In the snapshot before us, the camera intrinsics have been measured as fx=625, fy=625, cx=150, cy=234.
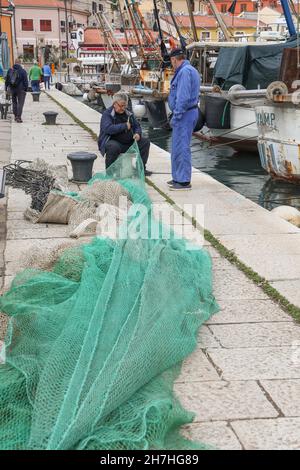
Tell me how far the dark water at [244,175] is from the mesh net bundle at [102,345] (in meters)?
6.57

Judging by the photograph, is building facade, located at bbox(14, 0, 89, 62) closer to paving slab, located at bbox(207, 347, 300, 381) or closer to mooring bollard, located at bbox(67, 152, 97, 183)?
mooring bollard, located at bbox(67, 152, 97, 183)

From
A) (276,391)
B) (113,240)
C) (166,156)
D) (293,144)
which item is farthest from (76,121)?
(276,391)

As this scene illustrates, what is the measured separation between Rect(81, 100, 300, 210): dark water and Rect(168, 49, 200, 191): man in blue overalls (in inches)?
99.3

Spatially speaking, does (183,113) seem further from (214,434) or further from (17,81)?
(17,81)

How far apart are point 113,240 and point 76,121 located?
14.3 meters

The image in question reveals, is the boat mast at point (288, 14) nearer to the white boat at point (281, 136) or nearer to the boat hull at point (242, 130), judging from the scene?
the boat hull at point (242, 130)

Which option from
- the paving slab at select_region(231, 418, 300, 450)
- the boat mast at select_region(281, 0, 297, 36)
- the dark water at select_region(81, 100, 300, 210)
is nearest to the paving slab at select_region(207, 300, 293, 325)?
the paving slab at select_region(231, 418, 300, 450)

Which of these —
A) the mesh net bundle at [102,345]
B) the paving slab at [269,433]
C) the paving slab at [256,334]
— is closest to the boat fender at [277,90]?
the mesh net bundle at [102,345]

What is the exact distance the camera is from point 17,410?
9.36 ft

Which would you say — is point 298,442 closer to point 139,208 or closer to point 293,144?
point 139,208

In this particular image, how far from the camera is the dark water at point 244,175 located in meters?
11.2

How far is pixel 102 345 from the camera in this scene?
3.12 m

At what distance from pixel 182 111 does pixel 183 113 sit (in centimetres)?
7

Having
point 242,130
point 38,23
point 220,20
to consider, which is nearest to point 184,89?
point 242,130
